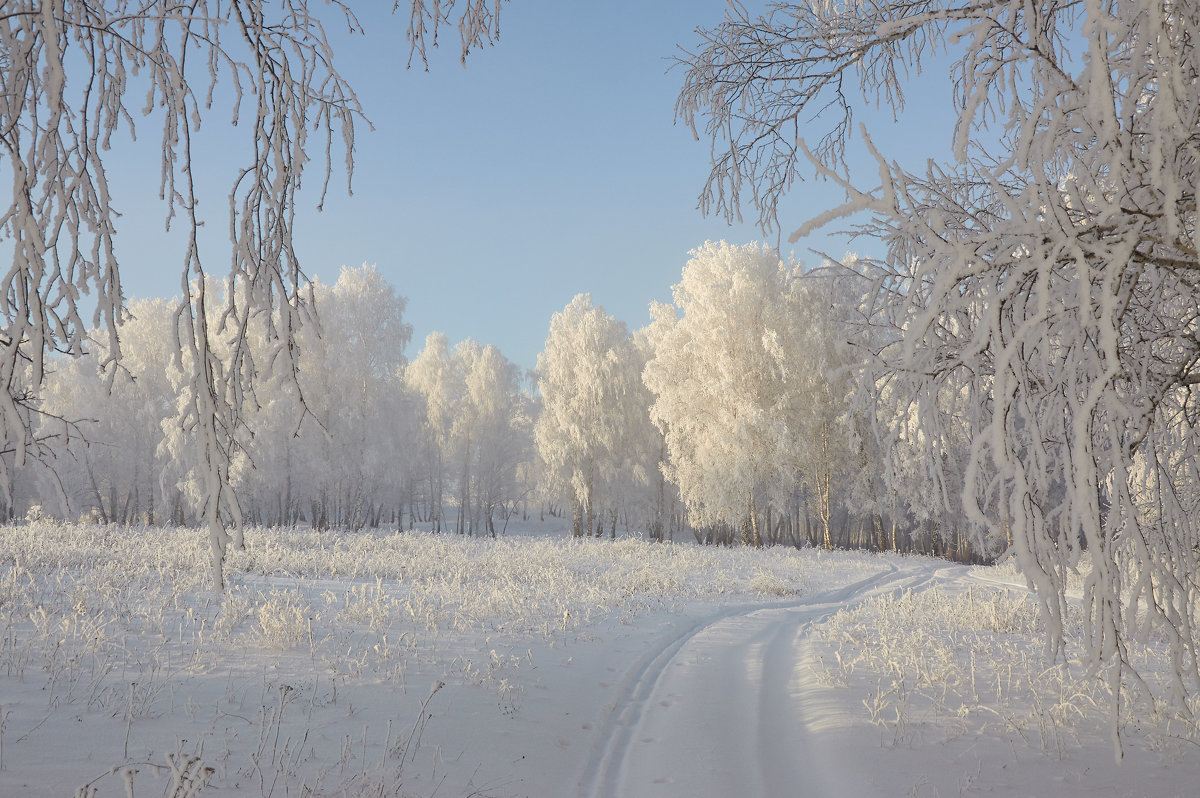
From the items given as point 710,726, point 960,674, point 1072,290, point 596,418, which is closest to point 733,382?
point 596,418

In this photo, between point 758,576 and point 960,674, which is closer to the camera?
point 960,674

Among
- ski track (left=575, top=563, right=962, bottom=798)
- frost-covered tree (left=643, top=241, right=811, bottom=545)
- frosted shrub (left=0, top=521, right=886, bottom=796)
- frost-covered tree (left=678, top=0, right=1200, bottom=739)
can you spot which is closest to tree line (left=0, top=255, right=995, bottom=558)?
frost-covered tree (left=643, top=241, right=811, bottom=545)

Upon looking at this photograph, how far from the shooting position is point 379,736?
14.1 feet

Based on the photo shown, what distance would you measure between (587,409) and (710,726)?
86.1ft

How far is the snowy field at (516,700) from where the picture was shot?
12.3 ft

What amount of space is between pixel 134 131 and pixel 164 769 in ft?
10.1

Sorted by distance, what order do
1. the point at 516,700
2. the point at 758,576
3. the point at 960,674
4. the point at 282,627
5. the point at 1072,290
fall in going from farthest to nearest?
the point at 758,576 → the point at 960,674 → the point at 282,627 → the point at 516,700 → the point at 1072,290

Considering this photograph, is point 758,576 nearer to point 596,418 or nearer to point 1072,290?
point 1072,290

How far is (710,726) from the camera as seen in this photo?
505cm

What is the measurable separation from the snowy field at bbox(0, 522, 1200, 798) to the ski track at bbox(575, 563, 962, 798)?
24mm

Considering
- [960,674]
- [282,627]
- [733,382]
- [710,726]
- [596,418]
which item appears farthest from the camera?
[596,418]

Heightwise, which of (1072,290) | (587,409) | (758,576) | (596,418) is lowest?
(758,576)

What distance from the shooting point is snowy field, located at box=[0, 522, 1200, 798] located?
3.75m

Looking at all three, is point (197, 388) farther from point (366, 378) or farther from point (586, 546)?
point (366, 378)
